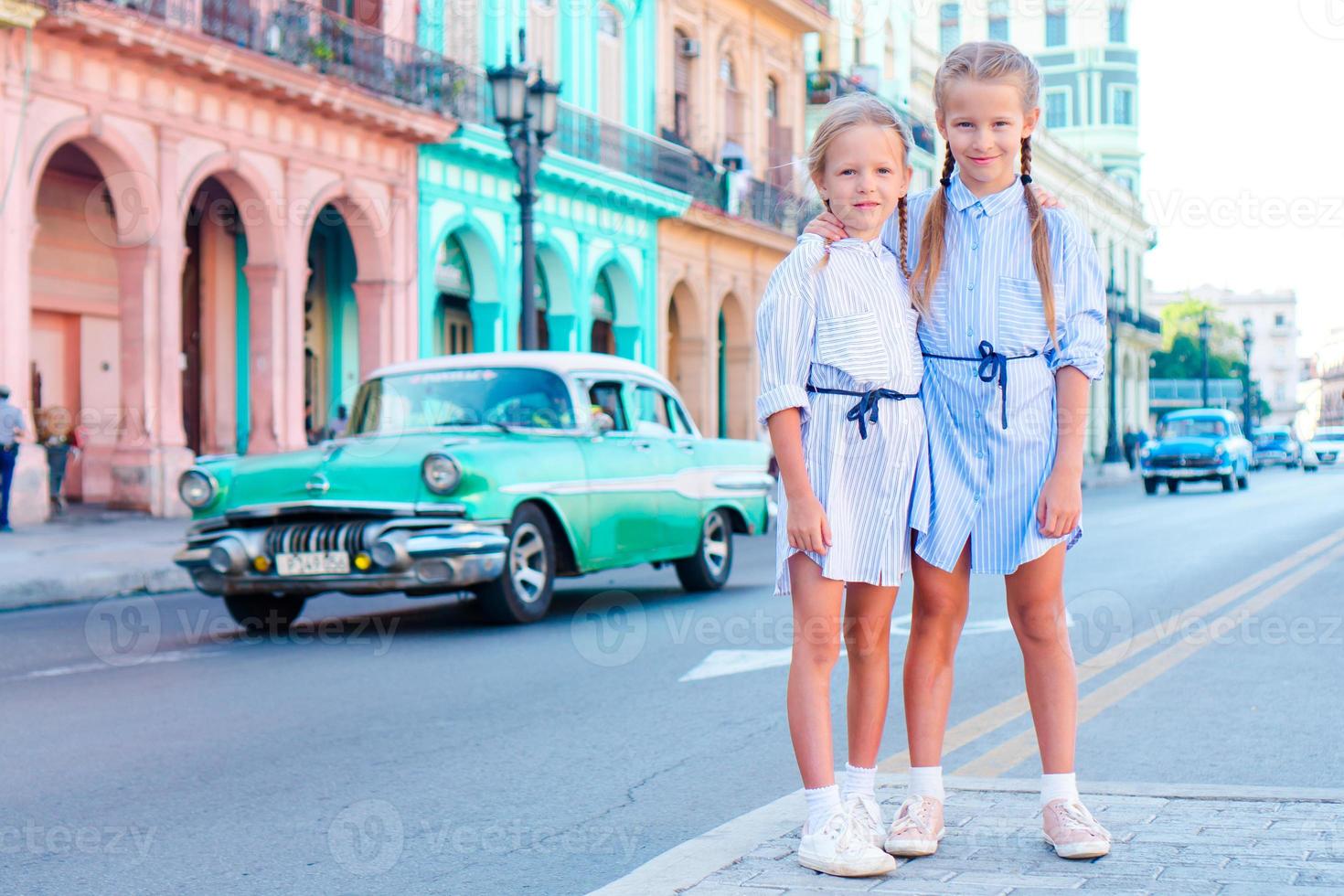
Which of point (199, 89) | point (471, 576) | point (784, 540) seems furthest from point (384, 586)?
point (199, 89)

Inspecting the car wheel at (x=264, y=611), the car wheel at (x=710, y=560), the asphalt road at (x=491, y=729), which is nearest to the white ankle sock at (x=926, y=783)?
the asphalt road at (x=491, y=729)

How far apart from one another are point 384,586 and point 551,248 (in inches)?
784

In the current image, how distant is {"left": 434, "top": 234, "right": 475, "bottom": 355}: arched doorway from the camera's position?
2742cm

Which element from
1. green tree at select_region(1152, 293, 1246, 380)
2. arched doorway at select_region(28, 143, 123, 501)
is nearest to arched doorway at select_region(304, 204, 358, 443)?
arched doorway at select_region(28, 143, 123, 501)

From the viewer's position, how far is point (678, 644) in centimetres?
886

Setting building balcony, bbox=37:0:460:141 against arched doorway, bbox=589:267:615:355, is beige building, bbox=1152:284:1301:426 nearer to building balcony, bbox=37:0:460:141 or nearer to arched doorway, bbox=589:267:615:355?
arched doorway, bbox=589:267:615:355

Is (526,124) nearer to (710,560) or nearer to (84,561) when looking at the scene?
(84,561)

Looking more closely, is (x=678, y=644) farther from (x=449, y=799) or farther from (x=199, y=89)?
(x=199, y=89)

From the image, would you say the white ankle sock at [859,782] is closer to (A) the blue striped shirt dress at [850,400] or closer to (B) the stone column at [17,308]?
(A) the blue striped shirt dress at [850,400]

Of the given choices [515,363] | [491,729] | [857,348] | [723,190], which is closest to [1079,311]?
[857,348]

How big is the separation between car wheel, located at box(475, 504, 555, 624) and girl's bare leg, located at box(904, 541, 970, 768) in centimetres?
551

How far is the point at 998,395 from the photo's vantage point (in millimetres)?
3912

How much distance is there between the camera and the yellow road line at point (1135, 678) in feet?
17.5

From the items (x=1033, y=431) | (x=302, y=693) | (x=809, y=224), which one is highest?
(x=809, y=224)
